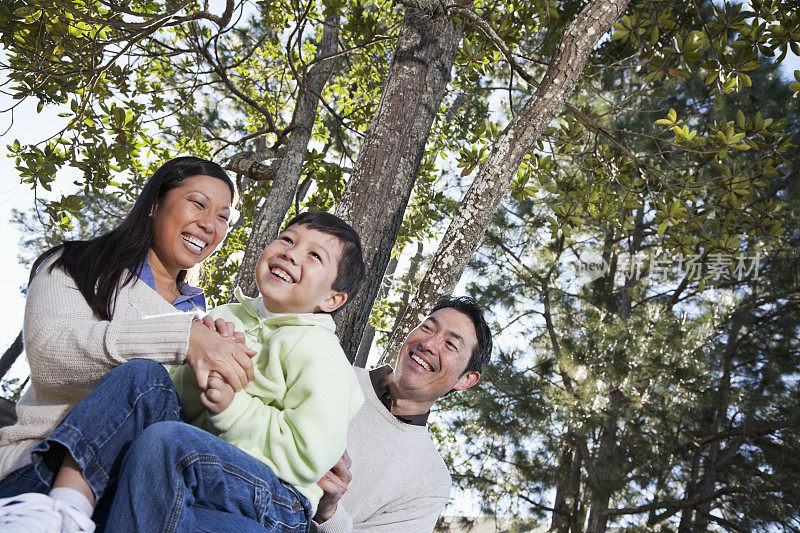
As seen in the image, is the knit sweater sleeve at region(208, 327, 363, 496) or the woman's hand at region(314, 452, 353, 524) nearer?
the knit sweater sleeve at region(208, 327, 363, 496)

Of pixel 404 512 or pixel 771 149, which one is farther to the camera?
pixel 771 149

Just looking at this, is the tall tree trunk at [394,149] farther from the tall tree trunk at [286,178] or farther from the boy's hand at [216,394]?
the tall tree trunk at [286,178]

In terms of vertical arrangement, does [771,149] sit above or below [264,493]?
above

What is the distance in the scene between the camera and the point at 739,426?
291 inches

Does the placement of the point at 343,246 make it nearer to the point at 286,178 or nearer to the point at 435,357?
the point at 435,357

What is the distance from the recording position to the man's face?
1.97 metres

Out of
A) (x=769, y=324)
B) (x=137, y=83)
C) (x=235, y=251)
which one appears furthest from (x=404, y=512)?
(x=769, y=324)

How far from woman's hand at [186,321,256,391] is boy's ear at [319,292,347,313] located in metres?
0.35

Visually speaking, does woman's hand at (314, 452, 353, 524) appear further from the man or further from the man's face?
the man's face

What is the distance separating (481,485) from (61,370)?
25.4 ft

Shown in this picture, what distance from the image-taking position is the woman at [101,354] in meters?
1.18

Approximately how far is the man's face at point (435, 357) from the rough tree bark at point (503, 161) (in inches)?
11.4

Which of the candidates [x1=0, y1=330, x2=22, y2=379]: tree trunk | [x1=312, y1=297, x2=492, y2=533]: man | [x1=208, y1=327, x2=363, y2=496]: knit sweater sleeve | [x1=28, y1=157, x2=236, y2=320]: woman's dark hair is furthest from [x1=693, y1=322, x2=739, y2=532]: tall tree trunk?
[x1=0, y1=330, x2=22, y2=379]: tree trunk

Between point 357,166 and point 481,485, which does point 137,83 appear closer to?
point 357,166
